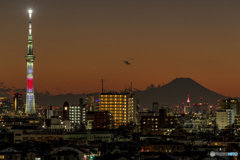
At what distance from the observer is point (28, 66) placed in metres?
176

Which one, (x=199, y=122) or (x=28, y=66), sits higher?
(x=28, y=66)

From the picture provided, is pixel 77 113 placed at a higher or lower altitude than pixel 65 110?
lower

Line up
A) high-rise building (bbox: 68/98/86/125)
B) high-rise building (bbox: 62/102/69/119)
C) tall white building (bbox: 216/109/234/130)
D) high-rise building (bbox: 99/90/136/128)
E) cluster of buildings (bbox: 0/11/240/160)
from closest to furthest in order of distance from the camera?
cluster of buildings (bbox: 0/11/240/160) < high-rise building (bbox: 62/102/69/119) < high-rise building (bbox: 68/98/86/125) < high-rise building (bbox: 99/90/136/128) < tall white building (bbox: 216/109/234/130)

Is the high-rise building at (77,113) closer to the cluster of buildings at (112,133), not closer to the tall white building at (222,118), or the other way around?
the cluster of buildings at (112,133)

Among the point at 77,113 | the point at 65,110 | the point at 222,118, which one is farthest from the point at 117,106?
the point at 222,118

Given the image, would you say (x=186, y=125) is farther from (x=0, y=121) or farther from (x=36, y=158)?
(x=36, y=158)

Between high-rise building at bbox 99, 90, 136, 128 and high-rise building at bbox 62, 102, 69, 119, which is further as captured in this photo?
high-rise building at bbox 99, 90, 136, 128

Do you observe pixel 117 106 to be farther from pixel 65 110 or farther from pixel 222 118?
pixel 222 118

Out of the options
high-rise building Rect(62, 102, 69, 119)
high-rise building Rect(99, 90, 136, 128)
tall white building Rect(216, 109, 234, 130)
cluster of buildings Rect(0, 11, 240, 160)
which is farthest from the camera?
tall white building Rect(216, 109, 234, 130)

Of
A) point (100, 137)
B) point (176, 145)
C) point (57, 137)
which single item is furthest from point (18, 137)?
point (176, 145)

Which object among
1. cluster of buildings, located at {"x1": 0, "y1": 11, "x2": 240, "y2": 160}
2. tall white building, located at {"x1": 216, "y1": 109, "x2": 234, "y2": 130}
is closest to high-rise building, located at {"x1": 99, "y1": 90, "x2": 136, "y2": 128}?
cluster of buildings, located at {"x1": 0, "y1": 11, "x2": 240, "y2": 160}

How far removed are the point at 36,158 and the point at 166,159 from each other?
10148 mm

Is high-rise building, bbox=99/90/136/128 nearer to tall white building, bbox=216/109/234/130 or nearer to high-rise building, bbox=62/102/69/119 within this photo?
high-rise building, bbox=62/102/69/119

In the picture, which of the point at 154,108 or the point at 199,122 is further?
the point at 154,108
